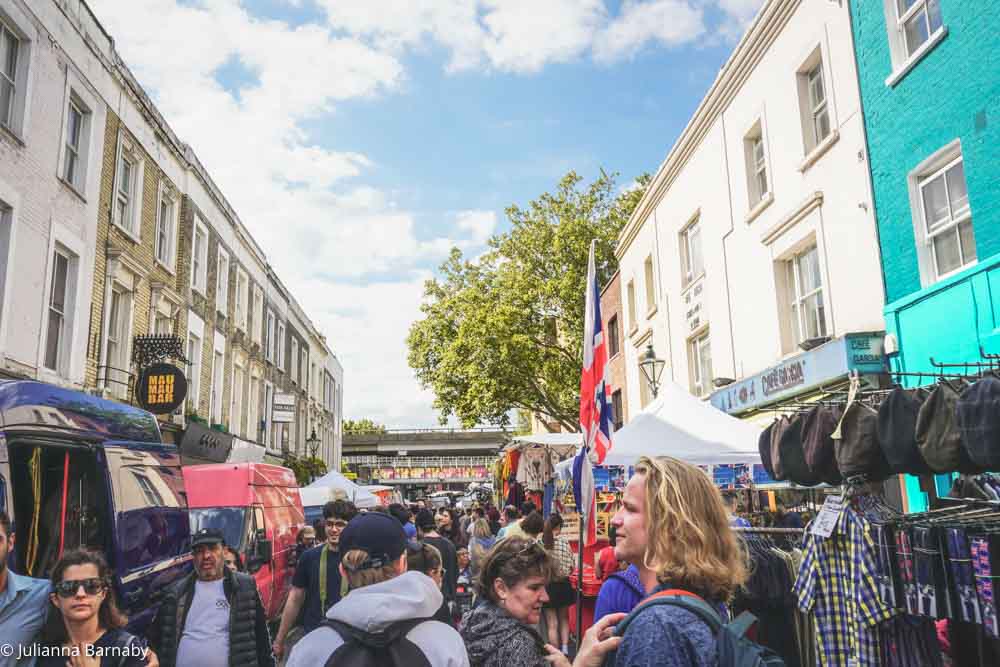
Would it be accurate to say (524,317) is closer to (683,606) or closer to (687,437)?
(687,437)

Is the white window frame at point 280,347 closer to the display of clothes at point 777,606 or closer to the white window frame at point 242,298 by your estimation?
the white window frame at point 242,298

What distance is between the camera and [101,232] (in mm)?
15953

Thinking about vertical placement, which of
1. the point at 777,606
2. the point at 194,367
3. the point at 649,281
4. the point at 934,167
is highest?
the point at 649,281

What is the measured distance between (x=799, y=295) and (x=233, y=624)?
11.2 metres

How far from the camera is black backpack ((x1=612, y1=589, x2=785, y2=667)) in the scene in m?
2.10

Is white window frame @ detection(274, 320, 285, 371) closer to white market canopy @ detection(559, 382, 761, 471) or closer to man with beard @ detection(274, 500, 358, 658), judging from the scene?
white market canopy @ detection(559, 382, 761, 471)

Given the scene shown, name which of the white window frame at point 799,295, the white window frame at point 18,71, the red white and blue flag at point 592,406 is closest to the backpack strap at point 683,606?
the red white and blue flag at point 592,406

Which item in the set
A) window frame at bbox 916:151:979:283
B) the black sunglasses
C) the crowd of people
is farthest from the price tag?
window frame at bbox 916:151:979:283

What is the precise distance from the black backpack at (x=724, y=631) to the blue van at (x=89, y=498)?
481 cm

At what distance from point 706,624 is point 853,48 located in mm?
11491

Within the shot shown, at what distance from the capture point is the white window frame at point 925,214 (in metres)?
9.42

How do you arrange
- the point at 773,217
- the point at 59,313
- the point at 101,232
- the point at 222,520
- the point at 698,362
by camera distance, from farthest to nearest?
the point at 698,362 → the point at 101,232 → the point at 59,313 → the point at 773,217 → the point at 222,520

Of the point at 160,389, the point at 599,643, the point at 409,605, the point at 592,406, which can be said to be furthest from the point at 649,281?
the point at 599,643

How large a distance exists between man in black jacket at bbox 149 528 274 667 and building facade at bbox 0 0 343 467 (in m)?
9.14
